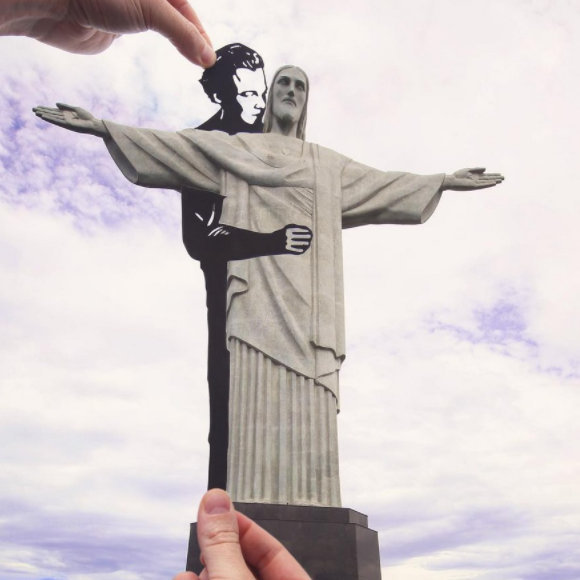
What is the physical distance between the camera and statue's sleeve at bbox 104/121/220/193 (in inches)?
283

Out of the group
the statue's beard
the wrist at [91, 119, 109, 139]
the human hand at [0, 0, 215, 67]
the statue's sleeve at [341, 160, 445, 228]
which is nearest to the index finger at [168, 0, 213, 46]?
the human hand at [0, 0, 215, 67]

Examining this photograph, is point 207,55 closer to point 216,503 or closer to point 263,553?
point 216,503

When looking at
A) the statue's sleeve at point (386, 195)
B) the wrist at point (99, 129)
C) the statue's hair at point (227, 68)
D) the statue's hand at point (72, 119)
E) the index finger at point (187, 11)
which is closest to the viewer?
the index finger at point (187, 11)

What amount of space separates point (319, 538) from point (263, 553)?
4.15 m

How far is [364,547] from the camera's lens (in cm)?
562

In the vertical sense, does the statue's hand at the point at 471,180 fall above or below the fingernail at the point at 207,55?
above

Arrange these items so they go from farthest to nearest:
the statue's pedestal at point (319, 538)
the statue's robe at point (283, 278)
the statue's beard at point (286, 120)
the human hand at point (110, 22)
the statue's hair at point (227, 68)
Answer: the statue's hair at point (227, 68), the statue's beard at point (286, 120), the statue's robe at point (283, 278), the statue's pedestal at point (319, 538), the human hand at point (110, 22)

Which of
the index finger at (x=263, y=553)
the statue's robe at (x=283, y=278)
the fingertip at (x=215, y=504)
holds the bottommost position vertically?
the index finger at (x=263, y=553)

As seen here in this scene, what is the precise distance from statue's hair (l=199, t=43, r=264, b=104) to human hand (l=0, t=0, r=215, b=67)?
7445mm

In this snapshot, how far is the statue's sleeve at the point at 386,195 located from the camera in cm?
766

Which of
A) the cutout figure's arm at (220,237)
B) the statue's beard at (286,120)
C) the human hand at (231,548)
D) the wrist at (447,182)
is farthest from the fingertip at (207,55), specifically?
the wrist at (447,182)

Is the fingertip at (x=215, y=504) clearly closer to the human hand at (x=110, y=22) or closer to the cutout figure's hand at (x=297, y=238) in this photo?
the human hand at (x=110, y=22)

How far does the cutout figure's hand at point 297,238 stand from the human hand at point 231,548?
17.5 ft

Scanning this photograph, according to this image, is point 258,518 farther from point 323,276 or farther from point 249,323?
point 323,276
